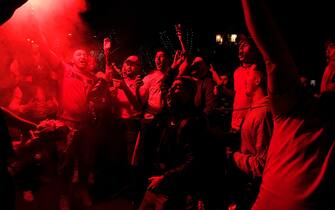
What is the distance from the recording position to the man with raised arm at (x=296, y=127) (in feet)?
6.67

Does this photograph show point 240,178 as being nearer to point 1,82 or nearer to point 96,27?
point 1,82

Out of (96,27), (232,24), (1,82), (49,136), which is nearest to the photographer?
(49,136)

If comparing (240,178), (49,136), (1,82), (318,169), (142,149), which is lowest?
(240,178)

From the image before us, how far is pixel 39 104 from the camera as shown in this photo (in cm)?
664

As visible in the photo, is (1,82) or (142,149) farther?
(1,82)

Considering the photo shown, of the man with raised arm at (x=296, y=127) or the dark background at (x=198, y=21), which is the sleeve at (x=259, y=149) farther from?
the dark background at (x=198, y=21)

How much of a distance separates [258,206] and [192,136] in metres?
1.68

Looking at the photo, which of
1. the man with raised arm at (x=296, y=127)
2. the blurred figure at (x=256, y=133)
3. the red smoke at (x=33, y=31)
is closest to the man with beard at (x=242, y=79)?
the blurred figure at (x=256, y=133)

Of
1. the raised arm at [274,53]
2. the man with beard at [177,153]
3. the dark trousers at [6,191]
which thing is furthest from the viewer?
the man with beard at [177,153]

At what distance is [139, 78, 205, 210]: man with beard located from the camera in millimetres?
3918

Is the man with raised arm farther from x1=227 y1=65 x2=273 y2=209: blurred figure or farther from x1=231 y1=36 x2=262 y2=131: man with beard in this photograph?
x1=231 y1=36 x2=262 y2=131: man with beard

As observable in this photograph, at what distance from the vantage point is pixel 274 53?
2029mm

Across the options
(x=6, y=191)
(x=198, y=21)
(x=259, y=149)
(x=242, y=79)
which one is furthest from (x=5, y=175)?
(x=198, y=21)

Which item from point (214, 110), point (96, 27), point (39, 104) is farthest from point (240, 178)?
point (96, 27)
